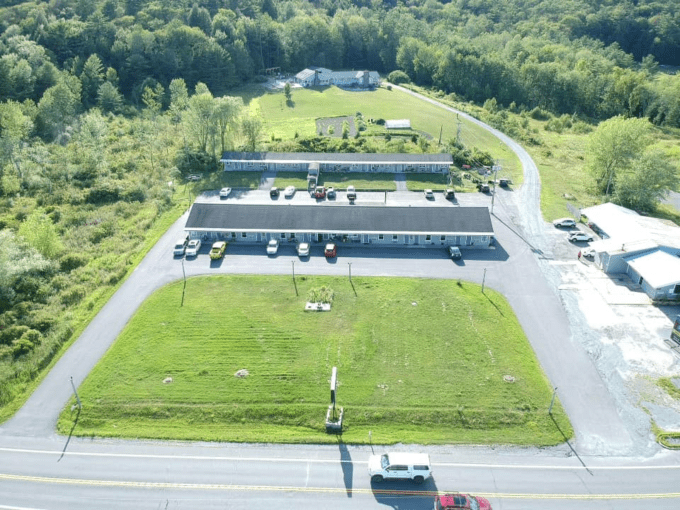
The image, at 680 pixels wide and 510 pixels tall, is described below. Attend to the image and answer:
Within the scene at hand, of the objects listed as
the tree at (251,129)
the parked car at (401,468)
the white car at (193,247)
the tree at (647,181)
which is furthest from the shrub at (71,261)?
the tree at (647,181)

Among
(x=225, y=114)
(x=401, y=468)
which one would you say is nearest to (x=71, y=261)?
(x=225, y=114)

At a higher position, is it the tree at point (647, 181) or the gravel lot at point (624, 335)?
the tree at point (647, 181)

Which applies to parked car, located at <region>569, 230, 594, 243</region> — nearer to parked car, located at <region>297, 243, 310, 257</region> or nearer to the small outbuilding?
the small outbuilding

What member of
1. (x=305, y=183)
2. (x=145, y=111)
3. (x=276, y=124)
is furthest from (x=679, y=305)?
(x=145, y=111)

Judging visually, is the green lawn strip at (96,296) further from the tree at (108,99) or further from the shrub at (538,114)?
the shrub at (538,114)

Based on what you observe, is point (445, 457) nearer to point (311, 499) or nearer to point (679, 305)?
point (311, 499)

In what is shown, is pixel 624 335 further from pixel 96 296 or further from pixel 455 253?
pixel 96 296
